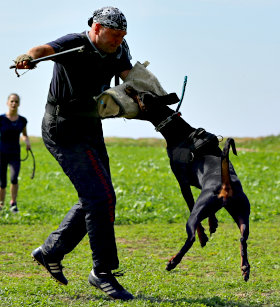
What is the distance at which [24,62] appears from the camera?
183 inches

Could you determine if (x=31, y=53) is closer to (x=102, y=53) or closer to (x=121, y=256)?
(x=102, y=53)

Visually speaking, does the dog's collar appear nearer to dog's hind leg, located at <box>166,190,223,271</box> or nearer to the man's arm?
dog's hind leg, located at <box>166,190,223,271</box>

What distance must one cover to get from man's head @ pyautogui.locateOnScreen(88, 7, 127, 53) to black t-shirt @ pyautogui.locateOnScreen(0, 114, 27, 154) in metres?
6.59

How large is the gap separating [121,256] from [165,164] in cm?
1083

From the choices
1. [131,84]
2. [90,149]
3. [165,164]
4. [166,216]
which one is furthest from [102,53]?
[165,164]

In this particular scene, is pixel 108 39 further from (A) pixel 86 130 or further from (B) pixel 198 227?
(B) pixel 198 227

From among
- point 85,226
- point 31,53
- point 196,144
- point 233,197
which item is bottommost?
point 85,226

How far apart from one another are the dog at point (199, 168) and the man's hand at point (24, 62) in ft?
2.65

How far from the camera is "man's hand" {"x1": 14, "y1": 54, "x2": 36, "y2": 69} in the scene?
464 cm

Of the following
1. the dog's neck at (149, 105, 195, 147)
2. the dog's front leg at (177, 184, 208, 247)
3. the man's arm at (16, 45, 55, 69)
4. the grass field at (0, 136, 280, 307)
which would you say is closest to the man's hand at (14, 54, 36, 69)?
the man's arm at (16, 45, 55, 69)

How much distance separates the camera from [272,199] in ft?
40.8

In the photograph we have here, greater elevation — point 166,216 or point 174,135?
point 174,135

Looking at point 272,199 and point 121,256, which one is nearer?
point 121,256

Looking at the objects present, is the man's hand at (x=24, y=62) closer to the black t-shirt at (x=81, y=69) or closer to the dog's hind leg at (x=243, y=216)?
the black t-shirt at (x=81, y=69)
